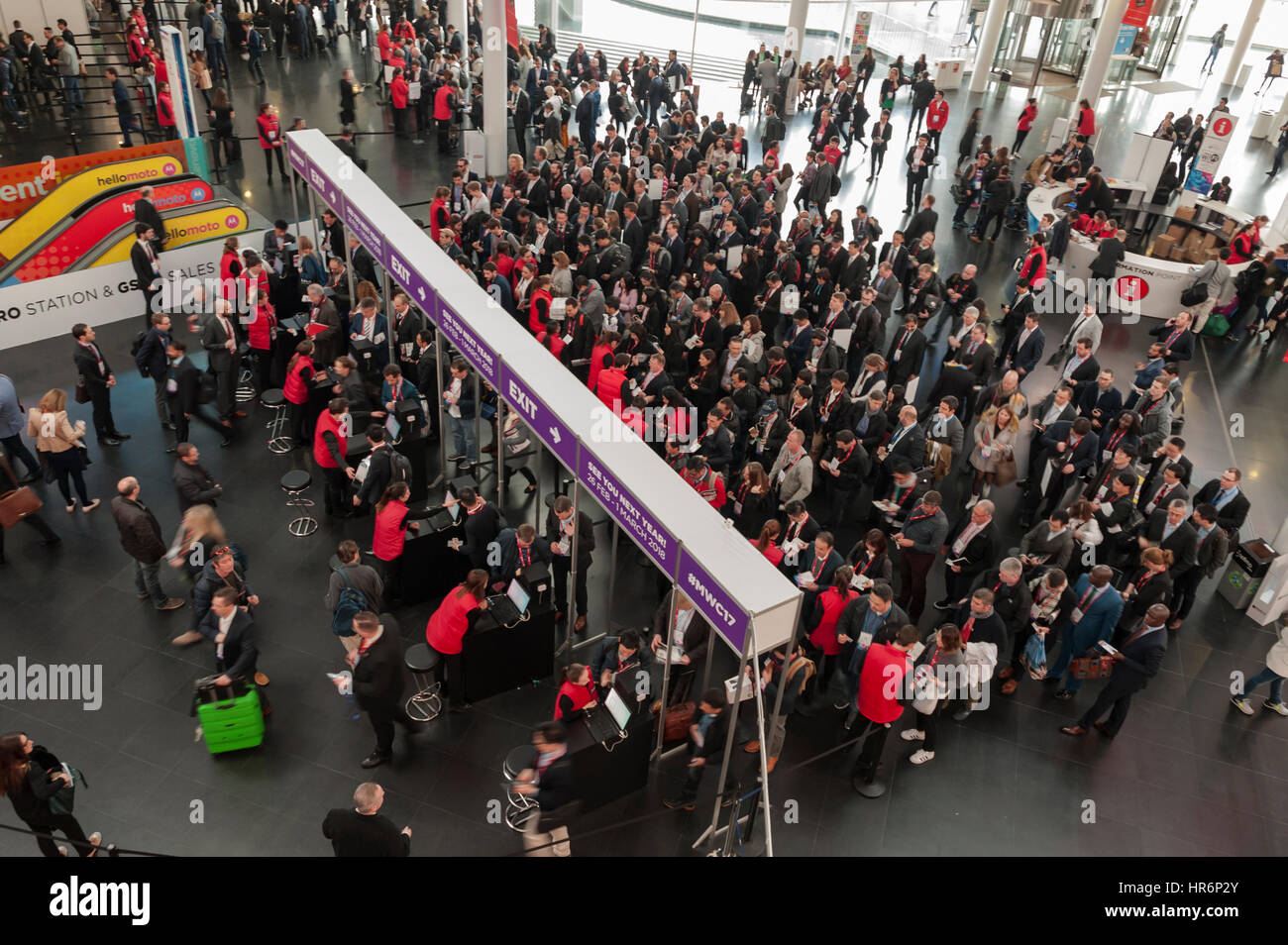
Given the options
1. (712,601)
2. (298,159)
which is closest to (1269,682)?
(712,601)

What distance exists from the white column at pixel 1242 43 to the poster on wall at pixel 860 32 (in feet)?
33.9

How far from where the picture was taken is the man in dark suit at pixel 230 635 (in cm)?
629

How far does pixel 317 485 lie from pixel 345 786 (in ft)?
12.5

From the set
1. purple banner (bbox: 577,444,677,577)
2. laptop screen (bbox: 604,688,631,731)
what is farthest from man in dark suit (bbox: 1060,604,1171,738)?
laptop screen (bbox: 604,688,631,731)

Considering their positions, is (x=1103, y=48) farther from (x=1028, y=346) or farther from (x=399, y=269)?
(x=399, y=269)

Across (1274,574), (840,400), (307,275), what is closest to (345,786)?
(840,400)

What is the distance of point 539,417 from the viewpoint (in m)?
7.39

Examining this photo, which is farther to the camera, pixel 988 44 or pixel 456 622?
pixel 988 44

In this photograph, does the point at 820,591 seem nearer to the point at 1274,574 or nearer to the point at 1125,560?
the point at 1125,560

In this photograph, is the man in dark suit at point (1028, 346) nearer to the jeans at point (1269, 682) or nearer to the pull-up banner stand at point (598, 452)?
the jeans at point (1269, 682)

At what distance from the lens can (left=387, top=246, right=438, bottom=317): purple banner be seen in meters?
8.83

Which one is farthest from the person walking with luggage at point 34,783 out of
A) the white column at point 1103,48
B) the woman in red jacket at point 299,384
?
the white column at point 1103,48

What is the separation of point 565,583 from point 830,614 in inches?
87.9

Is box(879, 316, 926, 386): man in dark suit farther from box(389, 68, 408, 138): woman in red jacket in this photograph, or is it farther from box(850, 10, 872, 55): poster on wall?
box(850, 10, 872, 55): poster on wall
